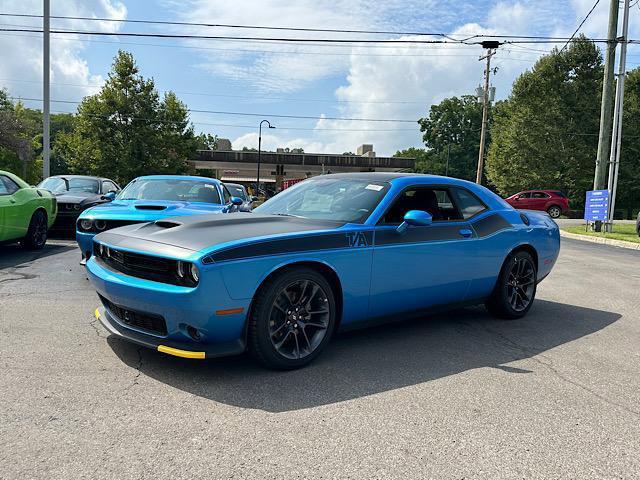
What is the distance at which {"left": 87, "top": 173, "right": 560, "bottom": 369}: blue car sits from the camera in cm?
346

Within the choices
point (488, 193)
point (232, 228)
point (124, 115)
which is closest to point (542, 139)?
point (124, 115)

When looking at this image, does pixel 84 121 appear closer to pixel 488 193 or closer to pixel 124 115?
pixel 124 115

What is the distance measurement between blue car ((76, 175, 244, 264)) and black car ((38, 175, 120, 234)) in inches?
101

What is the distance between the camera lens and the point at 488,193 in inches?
222

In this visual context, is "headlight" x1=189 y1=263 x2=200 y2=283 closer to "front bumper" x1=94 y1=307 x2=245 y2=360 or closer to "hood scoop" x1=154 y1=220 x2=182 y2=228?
"front bumper" x1=94 y1=307 x2=245 y2=360

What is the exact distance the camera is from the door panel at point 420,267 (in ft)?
14.1

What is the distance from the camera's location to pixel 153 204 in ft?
22.7

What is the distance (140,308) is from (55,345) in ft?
3.81

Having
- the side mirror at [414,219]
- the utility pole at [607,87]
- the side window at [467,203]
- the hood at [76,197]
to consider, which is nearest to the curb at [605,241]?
the utility pole at [607,87]

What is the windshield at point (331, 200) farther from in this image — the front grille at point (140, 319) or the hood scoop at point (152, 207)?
the hood scoop at point (152, 207)

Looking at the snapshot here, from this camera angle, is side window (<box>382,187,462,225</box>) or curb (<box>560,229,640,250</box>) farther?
curb (<box>560,229,640,250</box>)

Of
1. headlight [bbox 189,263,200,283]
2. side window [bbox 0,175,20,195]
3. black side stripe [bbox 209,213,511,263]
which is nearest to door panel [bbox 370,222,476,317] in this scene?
black side stripe [bbox 209,213,511,263]

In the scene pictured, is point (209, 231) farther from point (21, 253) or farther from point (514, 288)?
point (21, 253)

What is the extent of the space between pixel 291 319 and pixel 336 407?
0.79 m
